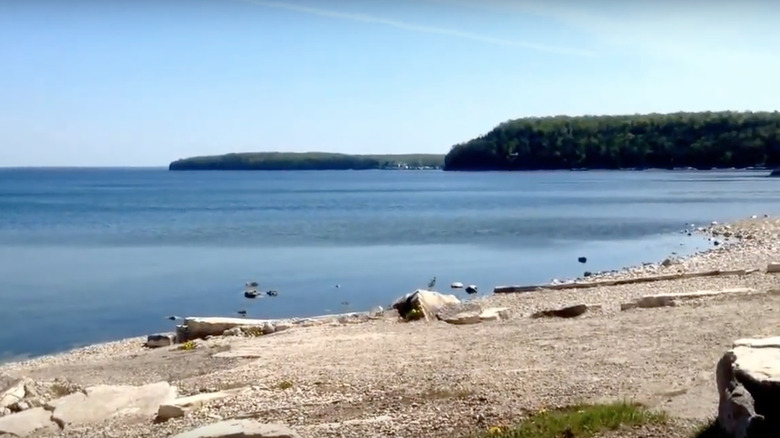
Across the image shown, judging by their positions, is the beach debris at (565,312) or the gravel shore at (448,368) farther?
the beach debris at (565,312)

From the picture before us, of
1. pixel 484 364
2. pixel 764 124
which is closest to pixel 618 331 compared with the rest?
pixel 484 364

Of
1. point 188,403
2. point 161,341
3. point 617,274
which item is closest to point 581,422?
point 188,403

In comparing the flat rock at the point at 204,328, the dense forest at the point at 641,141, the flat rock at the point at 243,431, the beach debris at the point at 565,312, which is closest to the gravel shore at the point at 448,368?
the beach debris at the point at 565,312

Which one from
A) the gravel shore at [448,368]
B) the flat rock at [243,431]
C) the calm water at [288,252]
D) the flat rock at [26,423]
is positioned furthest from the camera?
the calm water at [288,252]

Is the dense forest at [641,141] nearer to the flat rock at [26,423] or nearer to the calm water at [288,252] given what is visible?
the calm water at [288,252]

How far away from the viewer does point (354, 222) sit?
218ft

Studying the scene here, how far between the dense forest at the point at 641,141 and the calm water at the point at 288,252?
259ft

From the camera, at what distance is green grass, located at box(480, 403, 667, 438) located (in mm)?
8422

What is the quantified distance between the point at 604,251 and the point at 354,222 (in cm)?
2661

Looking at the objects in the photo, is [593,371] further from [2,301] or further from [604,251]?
[604,251]

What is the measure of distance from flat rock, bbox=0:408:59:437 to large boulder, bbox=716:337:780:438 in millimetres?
7158

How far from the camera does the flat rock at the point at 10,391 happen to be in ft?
40.4

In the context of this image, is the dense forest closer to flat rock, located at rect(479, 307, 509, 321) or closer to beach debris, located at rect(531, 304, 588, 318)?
flat rock, located at rect(479, 307, 509, 321)

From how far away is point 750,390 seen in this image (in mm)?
7488
